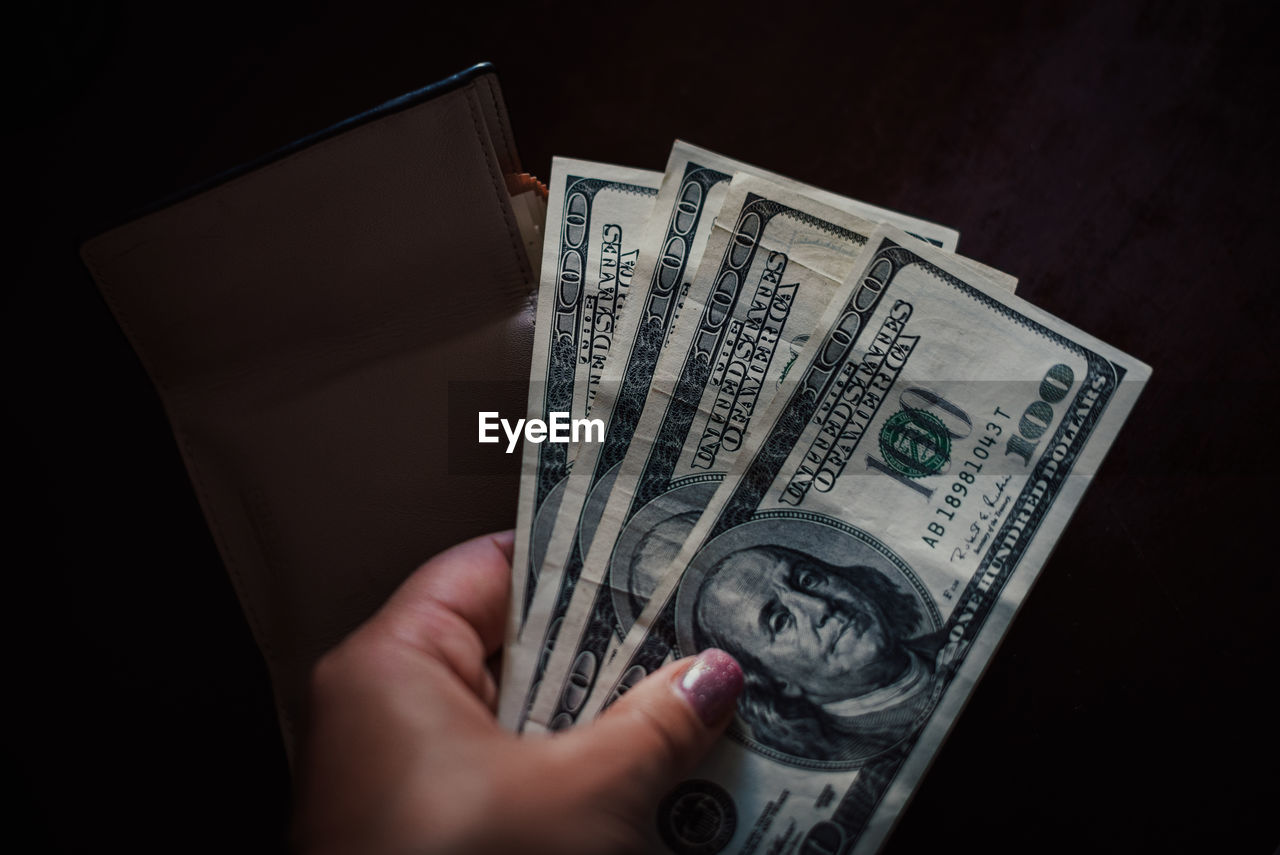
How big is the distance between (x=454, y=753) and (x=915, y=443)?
1.31 feet

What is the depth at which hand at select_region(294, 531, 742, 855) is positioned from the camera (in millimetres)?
374

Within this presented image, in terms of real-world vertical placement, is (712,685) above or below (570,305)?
below

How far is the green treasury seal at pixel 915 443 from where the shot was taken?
53cm

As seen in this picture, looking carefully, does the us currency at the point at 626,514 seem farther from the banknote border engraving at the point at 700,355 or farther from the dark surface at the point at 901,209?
the dark surface at the point at 901,209

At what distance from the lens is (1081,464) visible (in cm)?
52

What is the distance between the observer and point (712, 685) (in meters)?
0.48

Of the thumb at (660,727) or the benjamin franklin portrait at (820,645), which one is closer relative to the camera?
the thumb at (660,727)

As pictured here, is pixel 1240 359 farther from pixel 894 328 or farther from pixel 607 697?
pixel 607 697

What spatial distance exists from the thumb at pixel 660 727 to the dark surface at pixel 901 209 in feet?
0.92

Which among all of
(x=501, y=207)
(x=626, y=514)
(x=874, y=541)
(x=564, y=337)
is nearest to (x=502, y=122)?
(x=501, y=207)

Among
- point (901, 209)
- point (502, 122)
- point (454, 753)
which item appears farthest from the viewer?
point (901, 209)

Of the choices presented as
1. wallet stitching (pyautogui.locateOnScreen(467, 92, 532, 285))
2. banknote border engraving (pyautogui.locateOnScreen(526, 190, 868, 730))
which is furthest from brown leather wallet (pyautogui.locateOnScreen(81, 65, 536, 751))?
banknote border engraving (pyautogui.locateOnScreen(526, 190, 868, 730))

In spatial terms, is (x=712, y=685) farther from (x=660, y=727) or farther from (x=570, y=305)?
(x=570, y=305)

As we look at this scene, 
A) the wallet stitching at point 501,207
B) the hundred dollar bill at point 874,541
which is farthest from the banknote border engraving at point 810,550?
the wallet stitching at point 501,207
